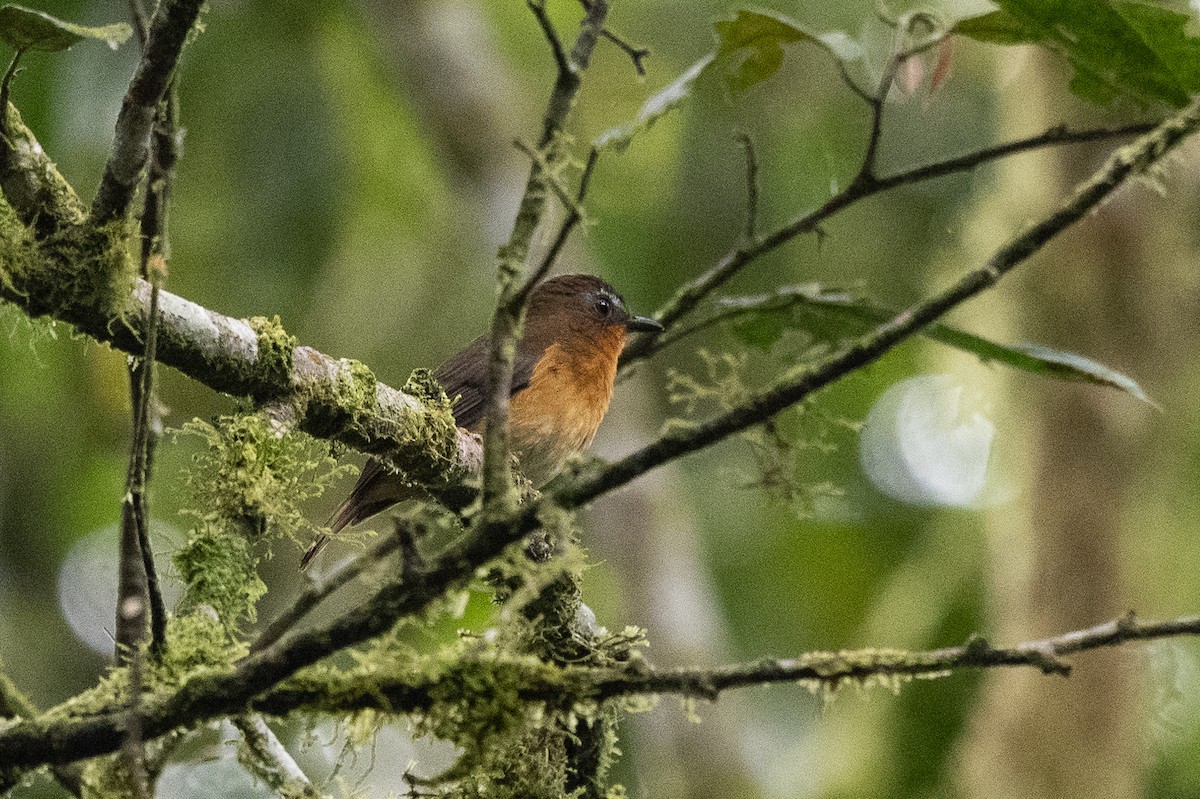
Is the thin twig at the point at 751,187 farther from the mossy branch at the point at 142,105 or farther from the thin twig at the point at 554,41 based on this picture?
the mossy branch at the point at 142,105

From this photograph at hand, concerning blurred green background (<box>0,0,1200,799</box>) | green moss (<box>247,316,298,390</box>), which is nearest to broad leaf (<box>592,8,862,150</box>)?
green moss (<box>247,316,298,390</box>)

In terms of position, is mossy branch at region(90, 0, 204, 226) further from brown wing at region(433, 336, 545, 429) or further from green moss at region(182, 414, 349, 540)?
brown wing at region(433, 336, 545, 429)

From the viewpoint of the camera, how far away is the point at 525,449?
4.77 meters

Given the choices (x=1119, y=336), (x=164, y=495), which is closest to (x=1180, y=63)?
(x=1119, y=336)

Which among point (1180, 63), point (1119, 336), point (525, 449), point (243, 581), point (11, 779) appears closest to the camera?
point (11, 779)

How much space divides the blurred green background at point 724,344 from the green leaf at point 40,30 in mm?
2156

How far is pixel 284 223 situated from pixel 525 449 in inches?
69.7

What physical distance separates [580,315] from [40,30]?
11.5ft

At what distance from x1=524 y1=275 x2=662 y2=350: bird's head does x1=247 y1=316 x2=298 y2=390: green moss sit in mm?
2664

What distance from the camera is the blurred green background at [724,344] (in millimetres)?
5598

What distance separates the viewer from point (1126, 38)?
8.37 feet

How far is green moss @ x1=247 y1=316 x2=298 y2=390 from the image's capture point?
2555 millimetres

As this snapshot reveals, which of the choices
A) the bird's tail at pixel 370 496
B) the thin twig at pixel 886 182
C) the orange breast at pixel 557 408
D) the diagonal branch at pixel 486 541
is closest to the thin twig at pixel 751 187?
the thin twig at pixel 886 182

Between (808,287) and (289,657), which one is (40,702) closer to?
(808,287)
